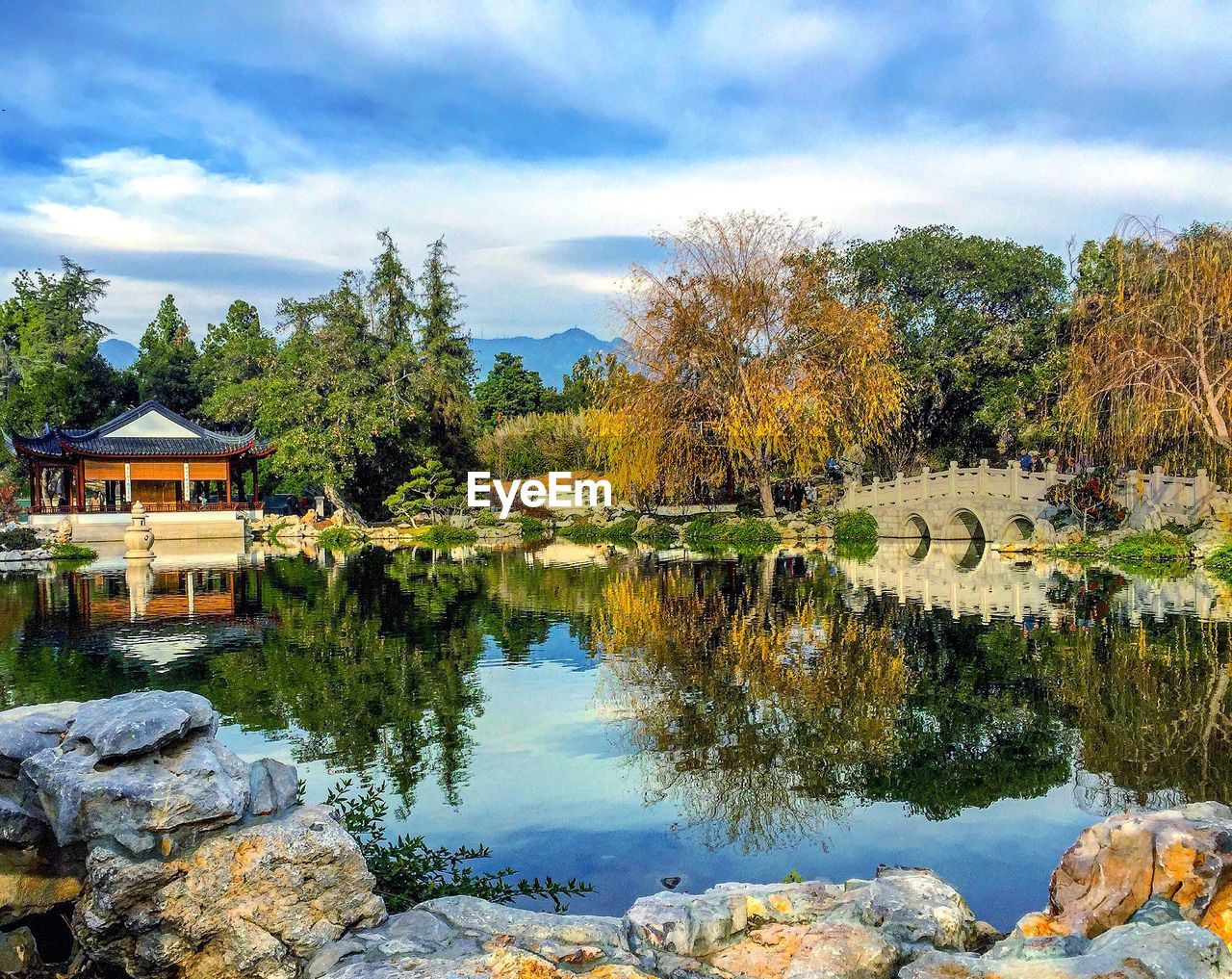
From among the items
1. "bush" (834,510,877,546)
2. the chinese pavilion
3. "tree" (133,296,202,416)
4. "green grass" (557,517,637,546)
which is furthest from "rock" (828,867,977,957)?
"tree" (133,296,202,416)

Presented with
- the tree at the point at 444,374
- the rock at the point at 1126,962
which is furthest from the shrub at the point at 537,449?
the rock at the point at 1126,962

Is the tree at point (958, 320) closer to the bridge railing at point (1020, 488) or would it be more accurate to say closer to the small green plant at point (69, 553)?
the bridge railing at point (1020, 488)

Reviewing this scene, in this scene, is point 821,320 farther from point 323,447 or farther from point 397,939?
point 397,939

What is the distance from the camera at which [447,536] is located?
1161 inches

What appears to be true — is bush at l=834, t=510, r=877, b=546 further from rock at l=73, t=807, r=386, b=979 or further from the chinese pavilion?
rock at l=73, t=807, r=386, b=979

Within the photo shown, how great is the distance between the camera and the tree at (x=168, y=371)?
42.8 m

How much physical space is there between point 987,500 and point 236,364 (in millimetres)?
29591

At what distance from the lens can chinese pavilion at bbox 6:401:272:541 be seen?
3250 centimetres

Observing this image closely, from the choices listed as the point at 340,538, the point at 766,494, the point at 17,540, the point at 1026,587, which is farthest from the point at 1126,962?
the point at 340,538

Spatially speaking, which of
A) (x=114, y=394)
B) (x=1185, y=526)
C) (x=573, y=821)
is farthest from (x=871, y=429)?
(x=114, y=394)

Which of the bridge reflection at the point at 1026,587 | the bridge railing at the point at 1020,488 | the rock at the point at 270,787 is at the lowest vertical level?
the bridge reflection at the point at 1026,587

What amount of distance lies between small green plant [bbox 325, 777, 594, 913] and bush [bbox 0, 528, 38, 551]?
2376cm

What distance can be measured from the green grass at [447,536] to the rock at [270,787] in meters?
24.8

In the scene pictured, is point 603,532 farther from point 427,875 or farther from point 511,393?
point 427,875
